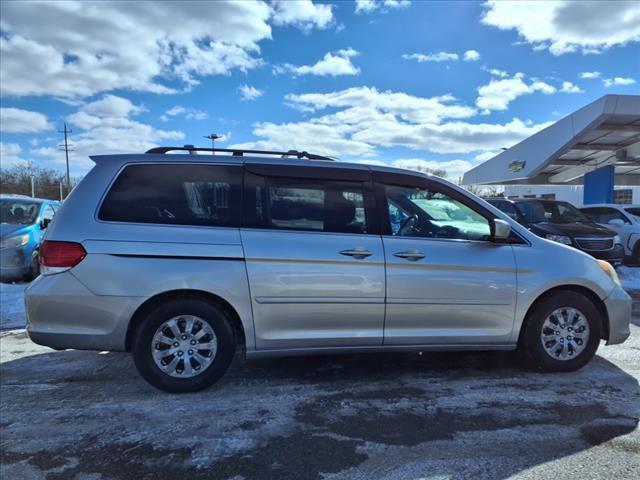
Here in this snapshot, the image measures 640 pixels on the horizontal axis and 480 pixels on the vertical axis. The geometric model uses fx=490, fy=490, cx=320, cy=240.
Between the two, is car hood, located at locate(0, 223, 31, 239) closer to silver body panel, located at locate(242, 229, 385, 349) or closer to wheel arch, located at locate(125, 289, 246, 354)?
wheel arch, located at locate(125, 289, 246, 354)

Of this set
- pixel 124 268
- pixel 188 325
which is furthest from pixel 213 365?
pixel 124 268

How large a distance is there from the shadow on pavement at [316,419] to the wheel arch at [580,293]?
420 mm

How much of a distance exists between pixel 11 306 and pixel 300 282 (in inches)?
234

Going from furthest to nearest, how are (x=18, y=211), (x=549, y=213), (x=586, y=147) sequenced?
1. (x=586, y=147)
2. (x=549, y=213)
3. (x=18, y=211)

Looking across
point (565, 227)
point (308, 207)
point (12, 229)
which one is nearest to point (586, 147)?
point (565, 227)

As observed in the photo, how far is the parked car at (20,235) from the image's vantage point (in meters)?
8.98

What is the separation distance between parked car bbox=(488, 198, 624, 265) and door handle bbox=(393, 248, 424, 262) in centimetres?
738

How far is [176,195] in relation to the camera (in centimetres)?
409

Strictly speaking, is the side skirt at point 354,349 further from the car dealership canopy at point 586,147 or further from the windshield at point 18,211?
the car dealership canopy at point 586,147

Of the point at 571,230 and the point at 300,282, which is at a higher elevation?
the point at 571,230

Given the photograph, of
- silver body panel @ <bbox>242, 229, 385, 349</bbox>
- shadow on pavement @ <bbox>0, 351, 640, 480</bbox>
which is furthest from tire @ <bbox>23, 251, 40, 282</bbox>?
silver body panel @ <bbox>242, 229, 385, 349</bbox>

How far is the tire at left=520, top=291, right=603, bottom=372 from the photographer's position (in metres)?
4.48

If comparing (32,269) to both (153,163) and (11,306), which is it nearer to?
(11,306)

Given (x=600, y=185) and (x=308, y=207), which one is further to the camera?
(x=600, y=185)
